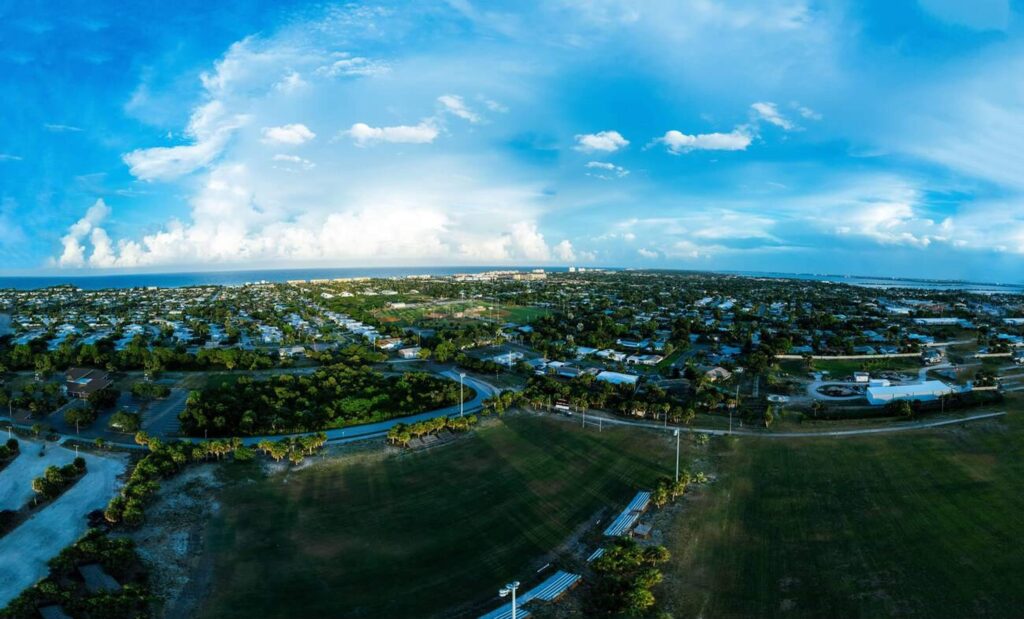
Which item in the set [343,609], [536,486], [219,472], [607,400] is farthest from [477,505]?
[607,400]

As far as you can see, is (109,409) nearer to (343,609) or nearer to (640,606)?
(343,609)

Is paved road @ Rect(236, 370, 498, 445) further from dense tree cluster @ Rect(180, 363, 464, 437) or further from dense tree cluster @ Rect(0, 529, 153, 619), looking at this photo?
dense tree cluster @ Rect(0, 529, 153, 619)

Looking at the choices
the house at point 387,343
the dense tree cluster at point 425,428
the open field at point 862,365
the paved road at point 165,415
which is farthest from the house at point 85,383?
the open field at point 862,365

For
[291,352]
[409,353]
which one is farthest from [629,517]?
[291,352]

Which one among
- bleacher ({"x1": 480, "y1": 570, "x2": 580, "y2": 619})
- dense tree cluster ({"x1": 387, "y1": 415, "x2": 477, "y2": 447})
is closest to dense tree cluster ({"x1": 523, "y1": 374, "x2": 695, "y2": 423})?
dense tree cluster ({"x1": 387, "y1": 415, "x2": 477, "y2": 447})

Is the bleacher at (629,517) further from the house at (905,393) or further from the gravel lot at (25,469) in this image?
the gravel lot at (25,469)

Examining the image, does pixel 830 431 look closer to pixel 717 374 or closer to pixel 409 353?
pixel 717 374
